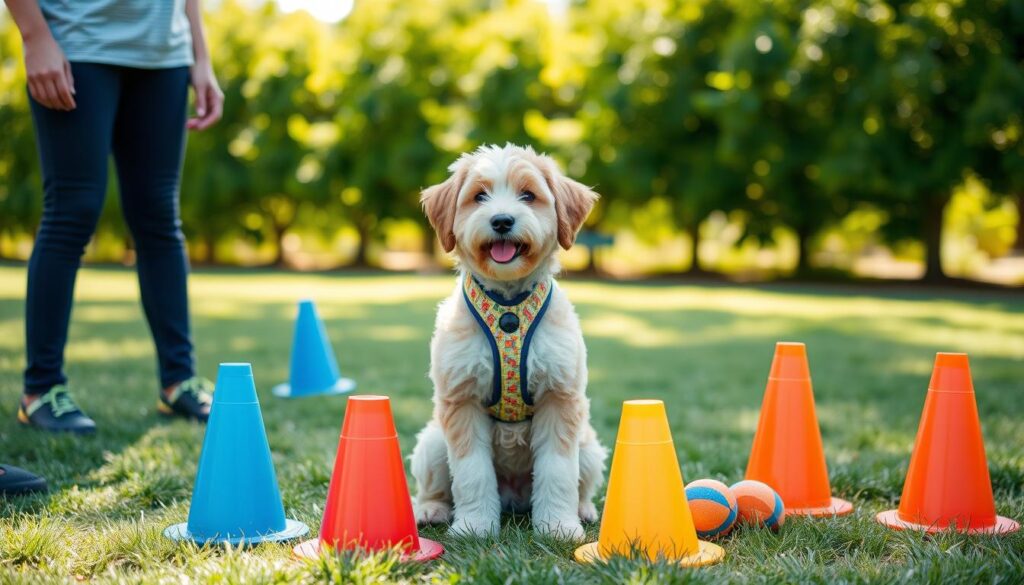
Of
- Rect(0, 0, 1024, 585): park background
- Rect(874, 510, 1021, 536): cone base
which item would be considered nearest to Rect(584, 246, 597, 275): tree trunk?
Rect(0, 0, 1024, 585): park background

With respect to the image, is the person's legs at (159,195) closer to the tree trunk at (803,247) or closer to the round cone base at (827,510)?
the round cone base at (827,510)

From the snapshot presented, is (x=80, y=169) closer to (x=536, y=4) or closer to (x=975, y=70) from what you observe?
(x=975, y=70)

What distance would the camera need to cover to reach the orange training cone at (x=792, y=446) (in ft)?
11.6

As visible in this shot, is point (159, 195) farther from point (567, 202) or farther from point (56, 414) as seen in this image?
point (567, 202)

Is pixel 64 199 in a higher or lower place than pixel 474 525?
higher

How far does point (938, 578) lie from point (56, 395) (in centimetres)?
389

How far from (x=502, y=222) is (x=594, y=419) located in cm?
247

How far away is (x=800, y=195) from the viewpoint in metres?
25.1

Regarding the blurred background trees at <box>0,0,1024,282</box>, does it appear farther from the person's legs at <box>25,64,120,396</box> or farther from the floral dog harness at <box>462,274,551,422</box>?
the person's legs at <box>25,64,120,396</box>

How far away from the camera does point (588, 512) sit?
135 inches

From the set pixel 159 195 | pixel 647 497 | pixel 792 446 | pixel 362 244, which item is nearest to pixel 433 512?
pixel 647 497

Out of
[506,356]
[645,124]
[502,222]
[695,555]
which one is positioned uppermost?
[645,124]

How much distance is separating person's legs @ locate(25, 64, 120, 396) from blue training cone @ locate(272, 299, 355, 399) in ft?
6.03

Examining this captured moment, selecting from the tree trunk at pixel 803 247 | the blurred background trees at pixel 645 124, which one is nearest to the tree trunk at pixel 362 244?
the blurred background trees at pixel 645 124
